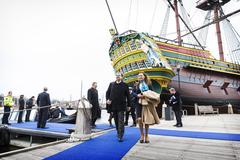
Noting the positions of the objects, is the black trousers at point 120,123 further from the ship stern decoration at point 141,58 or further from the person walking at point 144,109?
the ship stern decoration at point 141,58

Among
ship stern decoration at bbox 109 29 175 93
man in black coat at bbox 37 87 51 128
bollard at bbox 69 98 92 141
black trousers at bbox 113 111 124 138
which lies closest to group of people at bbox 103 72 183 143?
black trousers at bbox 113 111 124 138

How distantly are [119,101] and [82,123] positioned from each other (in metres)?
1.20

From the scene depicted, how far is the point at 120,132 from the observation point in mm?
3977

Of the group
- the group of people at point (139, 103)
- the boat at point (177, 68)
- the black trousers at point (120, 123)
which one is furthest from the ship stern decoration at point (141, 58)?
the black trousers at point (120, 123)

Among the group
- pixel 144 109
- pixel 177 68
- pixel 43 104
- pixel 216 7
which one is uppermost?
pixel 216 7

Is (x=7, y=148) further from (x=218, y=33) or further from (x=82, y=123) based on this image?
(x=218, y=33)

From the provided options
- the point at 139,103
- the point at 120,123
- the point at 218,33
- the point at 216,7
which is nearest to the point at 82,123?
the point at 120,123

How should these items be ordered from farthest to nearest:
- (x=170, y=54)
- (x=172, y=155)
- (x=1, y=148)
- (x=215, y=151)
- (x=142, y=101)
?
(x=170, y=54) → (x=1, y=148) → (x=142, y=101) → (x=215, y=151) → (x=172, y=155)

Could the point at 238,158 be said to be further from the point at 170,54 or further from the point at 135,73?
the point at 170,54

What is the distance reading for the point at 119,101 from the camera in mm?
4094

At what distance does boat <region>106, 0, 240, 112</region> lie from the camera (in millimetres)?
13422

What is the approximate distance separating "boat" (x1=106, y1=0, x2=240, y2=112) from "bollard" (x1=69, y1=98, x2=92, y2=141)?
30.5 ft

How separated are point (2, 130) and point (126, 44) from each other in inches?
421

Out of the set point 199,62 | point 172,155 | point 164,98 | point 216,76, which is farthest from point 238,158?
point 216,76
